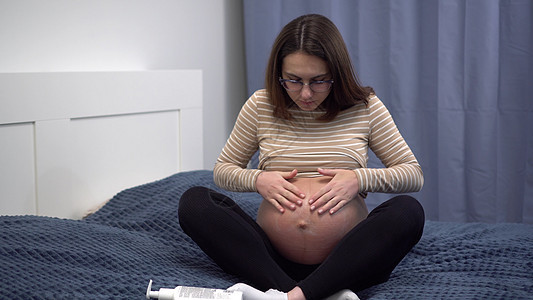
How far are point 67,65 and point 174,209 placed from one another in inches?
21.9

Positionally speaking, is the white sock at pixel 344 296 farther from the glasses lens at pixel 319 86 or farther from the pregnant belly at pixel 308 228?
the glasses lens at pixel 319 86

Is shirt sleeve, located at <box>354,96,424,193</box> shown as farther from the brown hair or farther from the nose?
the nose

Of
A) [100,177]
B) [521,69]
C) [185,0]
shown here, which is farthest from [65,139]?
[521,69]

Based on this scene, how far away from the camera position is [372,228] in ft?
3.83

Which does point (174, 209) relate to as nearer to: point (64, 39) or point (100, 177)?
point (100, 177)

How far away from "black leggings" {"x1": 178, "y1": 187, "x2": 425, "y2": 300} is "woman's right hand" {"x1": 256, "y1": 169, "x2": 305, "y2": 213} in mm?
70

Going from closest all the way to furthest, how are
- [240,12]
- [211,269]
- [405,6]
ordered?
1. [211,269]
2. [405,6]
3. [240,12]

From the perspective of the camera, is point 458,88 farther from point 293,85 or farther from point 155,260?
point 155,260

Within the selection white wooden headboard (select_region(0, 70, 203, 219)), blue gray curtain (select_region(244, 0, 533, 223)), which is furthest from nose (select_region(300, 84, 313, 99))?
blue gray curtain (select_region(244, 0, 533, 223))

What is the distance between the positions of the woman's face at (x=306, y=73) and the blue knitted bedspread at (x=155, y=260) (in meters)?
0.39

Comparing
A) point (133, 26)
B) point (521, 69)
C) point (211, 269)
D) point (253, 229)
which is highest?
point (133, 26)

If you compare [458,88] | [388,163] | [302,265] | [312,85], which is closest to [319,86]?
[312,85]

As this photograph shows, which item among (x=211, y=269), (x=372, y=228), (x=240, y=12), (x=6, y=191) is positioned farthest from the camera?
(x=240, y=12)

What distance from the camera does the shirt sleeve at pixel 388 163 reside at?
128 centimetres
